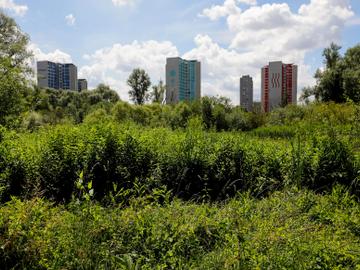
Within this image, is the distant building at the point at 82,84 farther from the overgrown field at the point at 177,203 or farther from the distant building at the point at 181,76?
the overgrown field at the point at 177,203

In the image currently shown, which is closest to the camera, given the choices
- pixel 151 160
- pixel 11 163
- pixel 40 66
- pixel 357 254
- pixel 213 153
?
pixel 357 254

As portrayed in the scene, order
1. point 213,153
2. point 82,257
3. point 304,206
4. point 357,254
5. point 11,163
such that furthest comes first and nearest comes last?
1. point 213,153
2. point 11,163
3. point 304,206
4. point 357,254
5. point 82,257

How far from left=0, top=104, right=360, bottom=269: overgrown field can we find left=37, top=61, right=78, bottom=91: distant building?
206ft

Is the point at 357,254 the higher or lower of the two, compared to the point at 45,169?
lower

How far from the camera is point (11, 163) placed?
5.37m

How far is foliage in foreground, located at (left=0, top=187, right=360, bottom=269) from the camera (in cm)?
283

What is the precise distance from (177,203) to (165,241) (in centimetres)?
112

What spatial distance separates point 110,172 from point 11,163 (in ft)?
5.06

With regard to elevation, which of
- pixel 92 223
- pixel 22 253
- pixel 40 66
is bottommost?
pixel 22 253

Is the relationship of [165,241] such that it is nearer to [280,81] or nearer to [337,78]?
[337,78]

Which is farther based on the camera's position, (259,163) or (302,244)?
(259,163)

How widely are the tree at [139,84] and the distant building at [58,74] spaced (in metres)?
22.5

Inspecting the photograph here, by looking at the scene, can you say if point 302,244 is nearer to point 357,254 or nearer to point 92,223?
point 357,254

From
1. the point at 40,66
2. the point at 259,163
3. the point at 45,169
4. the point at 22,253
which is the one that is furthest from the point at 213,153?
the point at 40,66
